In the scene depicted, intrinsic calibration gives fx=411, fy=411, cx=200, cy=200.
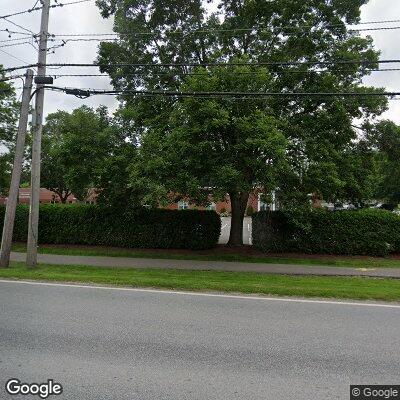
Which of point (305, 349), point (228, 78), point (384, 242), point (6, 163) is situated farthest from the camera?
point (6, 163)

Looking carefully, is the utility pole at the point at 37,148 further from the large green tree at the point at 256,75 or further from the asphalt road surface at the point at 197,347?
the asphalt road surface at the point at 197,347

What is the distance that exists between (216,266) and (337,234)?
6.12 meters

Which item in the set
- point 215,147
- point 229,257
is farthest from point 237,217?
point 215,147

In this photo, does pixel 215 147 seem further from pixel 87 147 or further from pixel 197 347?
pixel 197 347

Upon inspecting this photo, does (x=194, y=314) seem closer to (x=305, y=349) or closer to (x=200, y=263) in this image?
(x=305, y=349)

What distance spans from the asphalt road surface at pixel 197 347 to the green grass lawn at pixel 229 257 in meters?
8.73

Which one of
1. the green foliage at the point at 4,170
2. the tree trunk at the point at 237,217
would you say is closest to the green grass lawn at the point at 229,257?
the tree trunk at the point at 237,217

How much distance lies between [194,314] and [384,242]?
13.4 m

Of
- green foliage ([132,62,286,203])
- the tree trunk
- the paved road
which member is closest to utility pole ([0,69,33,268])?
the paved road

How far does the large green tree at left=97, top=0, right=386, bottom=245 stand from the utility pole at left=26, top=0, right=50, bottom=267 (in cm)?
285

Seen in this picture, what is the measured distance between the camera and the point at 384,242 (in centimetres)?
1778

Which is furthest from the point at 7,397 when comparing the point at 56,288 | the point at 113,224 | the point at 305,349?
the point at 113,224

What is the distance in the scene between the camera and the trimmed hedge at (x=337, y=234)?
17884 millimetres

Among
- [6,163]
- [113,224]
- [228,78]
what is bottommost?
[113,224]
